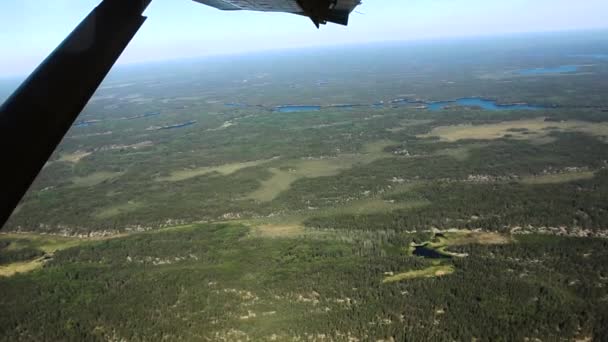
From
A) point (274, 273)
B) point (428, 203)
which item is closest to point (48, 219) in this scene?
point (274, 273)

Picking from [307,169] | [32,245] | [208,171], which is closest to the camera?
[32,245]

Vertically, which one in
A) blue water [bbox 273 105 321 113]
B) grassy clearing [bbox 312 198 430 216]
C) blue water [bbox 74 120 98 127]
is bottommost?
grassy clearing [bbox 312 198 430 216]

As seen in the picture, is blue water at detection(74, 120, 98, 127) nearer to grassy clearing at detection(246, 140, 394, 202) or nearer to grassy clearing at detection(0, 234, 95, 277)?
grassy clearing at detection(246, 140, 394, 202)

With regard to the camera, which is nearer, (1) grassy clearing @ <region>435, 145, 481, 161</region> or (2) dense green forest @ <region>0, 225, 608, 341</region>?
(2) dense green forest @ <region>0, 225, 608, 341</region>

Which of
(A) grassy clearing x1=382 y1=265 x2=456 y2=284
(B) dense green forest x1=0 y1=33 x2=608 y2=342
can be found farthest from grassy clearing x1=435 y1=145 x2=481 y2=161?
(A) grassy clearing x1=382 y1=265 x2=456 y2=284

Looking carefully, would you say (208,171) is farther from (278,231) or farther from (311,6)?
(311,6)

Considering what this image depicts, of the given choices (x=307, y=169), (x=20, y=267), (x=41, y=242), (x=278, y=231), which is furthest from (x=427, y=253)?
(x=41, y=242)

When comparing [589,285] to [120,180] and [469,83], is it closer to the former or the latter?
[120,180]
